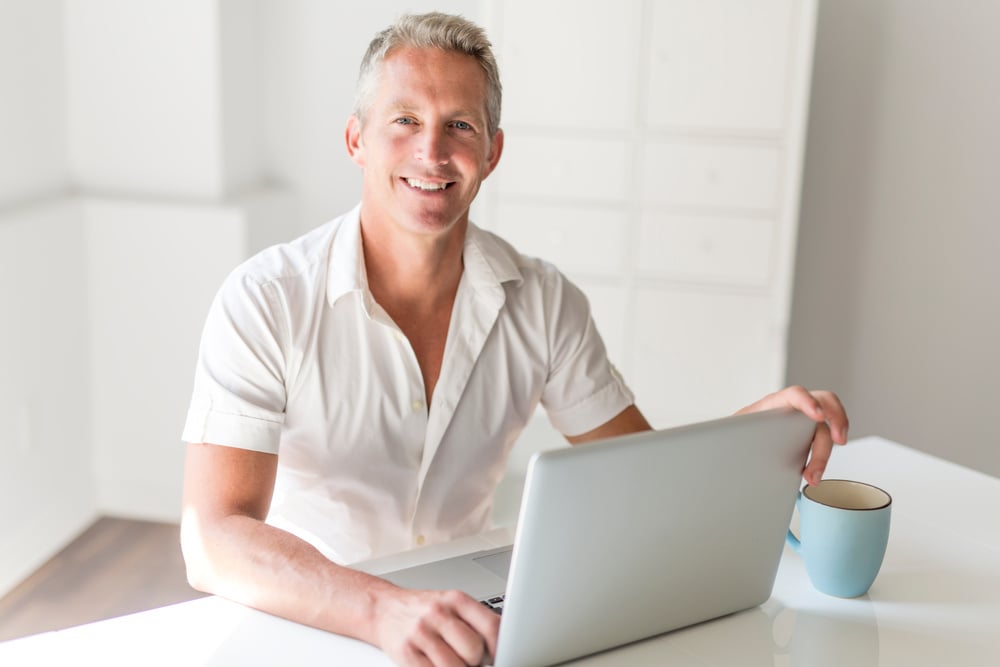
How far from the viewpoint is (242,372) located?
144cm

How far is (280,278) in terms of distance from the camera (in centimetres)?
150

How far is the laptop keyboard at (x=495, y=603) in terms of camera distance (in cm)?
115

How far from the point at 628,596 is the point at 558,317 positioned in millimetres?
647

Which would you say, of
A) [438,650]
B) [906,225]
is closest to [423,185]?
[438,650]

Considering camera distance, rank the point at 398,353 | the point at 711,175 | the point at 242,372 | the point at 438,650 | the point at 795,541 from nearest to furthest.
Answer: the point at 438,650, the point at 795,541, the point at 242,372, the point at 398,353, the point at 711,175

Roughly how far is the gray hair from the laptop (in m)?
0.70

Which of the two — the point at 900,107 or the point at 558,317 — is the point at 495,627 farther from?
the point at 900,107

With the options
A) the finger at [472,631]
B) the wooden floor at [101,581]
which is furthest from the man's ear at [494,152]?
the wooden floor at [101,581]

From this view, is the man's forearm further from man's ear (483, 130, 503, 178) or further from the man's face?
man's ear (483, 130, 503, 178)

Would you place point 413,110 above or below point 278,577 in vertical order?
above

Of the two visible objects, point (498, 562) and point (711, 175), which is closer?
point (498, 562)

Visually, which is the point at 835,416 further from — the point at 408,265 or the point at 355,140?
the point at 355,140

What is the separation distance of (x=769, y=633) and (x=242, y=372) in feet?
2.39

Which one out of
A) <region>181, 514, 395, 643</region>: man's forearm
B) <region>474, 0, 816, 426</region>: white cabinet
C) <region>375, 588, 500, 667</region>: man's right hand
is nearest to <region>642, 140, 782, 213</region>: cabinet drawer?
<region>474, 0, 816, 426</region>: white cabinet
